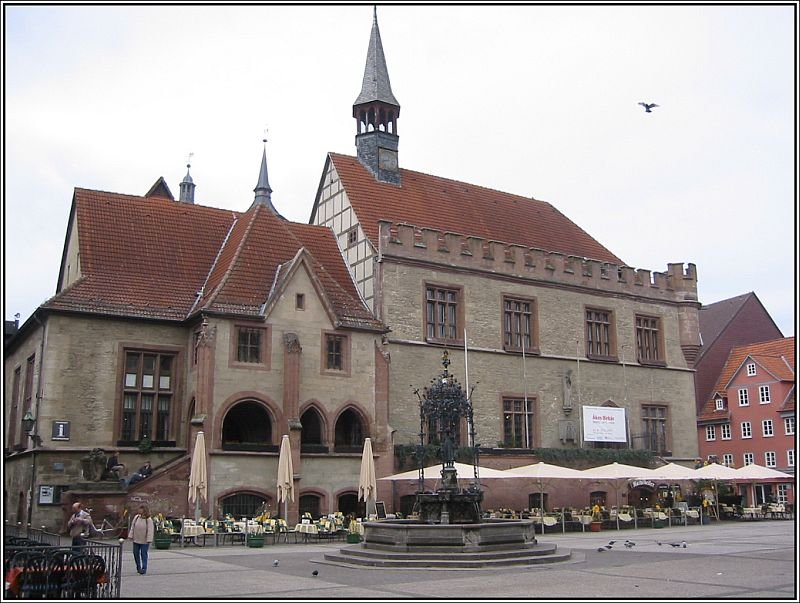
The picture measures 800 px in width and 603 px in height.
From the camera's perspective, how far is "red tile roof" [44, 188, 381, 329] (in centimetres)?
3008

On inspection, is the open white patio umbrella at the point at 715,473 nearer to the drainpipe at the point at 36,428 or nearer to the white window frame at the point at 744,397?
the white window frame at the point at 744,397

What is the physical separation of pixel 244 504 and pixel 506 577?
15099mm

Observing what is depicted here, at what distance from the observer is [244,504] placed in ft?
93.2

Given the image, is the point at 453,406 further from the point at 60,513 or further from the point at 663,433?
the point at 663,433

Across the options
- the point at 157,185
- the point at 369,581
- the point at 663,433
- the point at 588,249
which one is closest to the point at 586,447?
the point at 663,433

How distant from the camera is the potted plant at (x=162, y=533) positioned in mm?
23344

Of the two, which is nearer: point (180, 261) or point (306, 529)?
point (306, 529)

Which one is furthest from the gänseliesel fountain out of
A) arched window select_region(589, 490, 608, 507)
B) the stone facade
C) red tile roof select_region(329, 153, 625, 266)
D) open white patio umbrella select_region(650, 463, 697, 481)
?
arched window select_region(589, 490, 608, 507)

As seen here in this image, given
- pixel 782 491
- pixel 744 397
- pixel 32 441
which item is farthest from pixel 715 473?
pixel 32 441

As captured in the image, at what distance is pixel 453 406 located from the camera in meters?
22.4

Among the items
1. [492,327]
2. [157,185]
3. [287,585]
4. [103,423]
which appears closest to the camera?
[287,585]

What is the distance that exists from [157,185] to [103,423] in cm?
2226

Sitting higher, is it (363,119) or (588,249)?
(363,119)

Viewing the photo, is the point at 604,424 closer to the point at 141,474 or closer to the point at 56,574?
the point at 141,474
